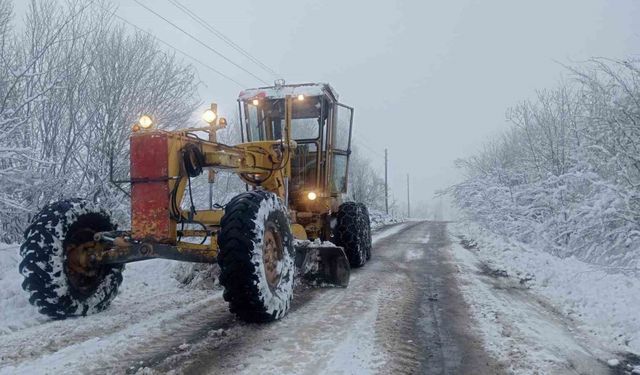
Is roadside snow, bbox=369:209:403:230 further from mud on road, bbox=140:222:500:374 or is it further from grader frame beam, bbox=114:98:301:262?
grader frame beam, bbox=114:98:301:262

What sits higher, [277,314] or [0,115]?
[0,115]

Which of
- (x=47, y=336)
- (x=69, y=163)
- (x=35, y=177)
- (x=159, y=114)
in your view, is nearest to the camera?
(x=47, y=336)

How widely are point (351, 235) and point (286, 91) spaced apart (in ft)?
8.23

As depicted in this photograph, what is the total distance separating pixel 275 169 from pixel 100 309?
249 centimetres

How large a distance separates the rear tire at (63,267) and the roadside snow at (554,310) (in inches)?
139

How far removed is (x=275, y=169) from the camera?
6.12 metres

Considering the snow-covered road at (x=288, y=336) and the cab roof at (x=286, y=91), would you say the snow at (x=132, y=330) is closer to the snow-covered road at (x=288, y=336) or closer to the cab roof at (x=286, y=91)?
the snow-covered road at (x=288, y=336)

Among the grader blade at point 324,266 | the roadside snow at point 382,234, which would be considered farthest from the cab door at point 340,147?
the roadside snow at point 382,234

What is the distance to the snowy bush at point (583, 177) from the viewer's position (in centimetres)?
796

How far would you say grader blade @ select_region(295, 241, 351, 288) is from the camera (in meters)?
6.02

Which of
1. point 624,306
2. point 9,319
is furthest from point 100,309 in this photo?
point 624,306

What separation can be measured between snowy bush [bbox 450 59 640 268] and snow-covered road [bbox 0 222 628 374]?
318 cm

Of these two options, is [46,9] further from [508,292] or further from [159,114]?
[508,292]

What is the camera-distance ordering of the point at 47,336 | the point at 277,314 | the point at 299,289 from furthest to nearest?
the point at 299,289
the point at 277,314
the point at 47,336
